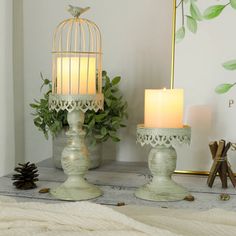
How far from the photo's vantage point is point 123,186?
3.54ft

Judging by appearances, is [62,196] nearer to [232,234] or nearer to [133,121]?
[232,234]

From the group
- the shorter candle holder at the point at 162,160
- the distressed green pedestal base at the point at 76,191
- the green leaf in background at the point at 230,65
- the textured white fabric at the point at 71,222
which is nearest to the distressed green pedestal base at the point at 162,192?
the shorter candle holder at the point at 162,160

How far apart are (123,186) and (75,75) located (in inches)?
12.5

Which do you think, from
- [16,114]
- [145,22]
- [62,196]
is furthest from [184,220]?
[16,114]

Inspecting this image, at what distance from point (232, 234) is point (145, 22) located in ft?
2.86

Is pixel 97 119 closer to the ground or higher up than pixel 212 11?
closer to the ground

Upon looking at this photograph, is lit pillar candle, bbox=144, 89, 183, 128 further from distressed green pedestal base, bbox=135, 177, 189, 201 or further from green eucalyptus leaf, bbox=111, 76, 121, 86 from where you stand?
green eucalyptus leaf, bbox=111, 76, 121, 86

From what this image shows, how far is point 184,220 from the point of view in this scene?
755 mm

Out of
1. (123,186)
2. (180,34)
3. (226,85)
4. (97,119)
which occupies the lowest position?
(123,186)

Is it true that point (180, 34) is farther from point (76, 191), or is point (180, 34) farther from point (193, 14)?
point (76, 191)

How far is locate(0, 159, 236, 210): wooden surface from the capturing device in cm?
94

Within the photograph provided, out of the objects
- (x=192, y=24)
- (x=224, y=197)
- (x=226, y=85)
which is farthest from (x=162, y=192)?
(x=192, y=24)

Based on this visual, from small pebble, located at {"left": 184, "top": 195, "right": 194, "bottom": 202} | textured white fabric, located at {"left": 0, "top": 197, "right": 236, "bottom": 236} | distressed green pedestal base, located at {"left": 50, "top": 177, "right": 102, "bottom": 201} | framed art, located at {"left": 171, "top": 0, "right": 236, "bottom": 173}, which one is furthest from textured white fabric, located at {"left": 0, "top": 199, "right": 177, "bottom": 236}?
framed art, located at {"left": 171, "top": 0, "right": 236, "bottom": 173}

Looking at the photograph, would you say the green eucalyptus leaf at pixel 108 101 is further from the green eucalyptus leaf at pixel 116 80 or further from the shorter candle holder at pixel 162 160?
the shorter candle holder at pixel 162 160
